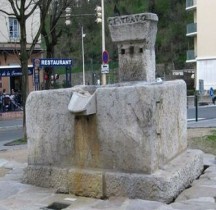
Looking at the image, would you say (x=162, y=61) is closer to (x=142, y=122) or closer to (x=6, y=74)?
(x=6, y=74)

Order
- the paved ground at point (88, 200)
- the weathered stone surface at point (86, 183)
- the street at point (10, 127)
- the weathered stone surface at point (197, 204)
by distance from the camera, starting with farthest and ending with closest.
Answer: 1. the street at point (10, 127)
2. the weathered stone surface at point (86, 183)
3. the paved ground at point (88, 200)
4. the weathered stone surface at point (197, 204)

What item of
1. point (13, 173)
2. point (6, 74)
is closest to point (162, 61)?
point (6, 74)

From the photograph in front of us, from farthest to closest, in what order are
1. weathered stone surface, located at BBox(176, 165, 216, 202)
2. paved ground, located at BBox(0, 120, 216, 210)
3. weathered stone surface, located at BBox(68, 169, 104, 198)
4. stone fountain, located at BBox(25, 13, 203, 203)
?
weathered stone surface, located at BBox(68, 169, 104, 198) → weathered stone surface, located at BBox(176, 165, 216, 202) → stone fountain, located at BBox(25, 13, 203, 203) → paved ground, located at BBox(0, 120, 216, 210)

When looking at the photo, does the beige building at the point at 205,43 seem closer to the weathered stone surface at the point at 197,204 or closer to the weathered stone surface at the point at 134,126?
the weathered stone surface at the point at 134,126

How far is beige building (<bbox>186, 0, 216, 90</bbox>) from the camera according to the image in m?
48.6

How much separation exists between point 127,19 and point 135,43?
0.36m

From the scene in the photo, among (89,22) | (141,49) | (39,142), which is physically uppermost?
(89,22)

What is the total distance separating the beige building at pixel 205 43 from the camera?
48.6m

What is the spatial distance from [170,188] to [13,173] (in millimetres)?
2968

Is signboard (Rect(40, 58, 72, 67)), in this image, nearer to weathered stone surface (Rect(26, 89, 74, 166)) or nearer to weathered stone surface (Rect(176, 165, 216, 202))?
weathered stone surface (Rect(26, 89, 74, 166))

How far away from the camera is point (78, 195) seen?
623 centimetres

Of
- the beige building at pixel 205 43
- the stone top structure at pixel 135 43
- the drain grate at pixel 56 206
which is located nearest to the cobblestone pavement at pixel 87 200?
the drain grate at pixel 56 206

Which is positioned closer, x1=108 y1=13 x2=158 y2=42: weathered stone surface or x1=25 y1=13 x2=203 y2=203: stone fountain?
x1=25 y1=13 x2=203 y2=203: stone fountain

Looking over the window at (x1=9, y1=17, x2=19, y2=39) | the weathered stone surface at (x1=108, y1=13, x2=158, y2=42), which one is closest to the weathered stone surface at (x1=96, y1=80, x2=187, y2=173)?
the weathered stone surface at (x1=108, y1=13, x2=158, y2=42)
